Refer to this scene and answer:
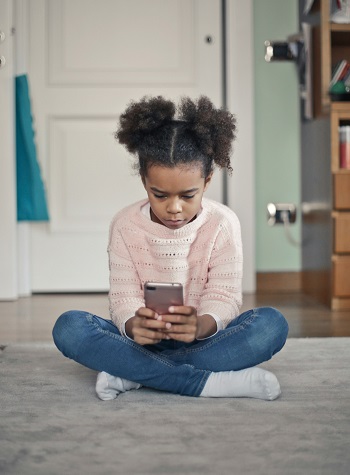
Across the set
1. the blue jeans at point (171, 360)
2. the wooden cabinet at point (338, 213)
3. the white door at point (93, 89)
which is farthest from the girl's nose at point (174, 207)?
the white door at point (93, 89)

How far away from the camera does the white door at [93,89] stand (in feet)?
10.6

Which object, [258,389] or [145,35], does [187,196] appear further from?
[145,35]

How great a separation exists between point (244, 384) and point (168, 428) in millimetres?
253

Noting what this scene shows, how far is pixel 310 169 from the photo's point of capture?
3.17 meters

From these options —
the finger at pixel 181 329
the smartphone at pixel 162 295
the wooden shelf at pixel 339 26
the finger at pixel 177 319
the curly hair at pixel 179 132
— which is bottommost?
the finger at pixel 181 329

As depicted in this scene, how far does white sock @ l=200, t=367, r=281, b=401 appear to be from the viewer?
1442 millimetres

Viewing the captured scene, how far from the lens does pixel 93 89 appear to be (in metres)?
3.22

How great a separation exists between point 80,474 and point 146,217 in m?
0.70

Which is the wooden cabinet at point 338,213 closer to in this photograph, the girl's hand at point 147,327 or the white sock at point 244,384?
the white sock at point 244,384

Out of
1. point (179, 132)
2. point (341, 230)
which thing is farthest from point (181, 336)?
point (341, 230)

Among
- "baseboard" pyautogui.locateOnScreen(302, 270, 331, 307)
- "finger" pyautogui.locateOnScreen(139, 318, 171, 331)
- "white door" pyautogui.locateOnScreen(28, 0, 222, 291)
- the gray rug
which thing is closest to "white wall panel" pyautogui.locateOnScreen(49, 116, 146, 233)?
"white door" pyautogui.locateOnScreen(28, 0, 222, 291)

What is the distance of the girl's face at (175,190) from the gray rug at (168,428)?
13.2 inches

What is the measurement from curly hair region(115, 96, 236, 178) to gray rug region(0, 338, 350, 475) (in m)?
0.44

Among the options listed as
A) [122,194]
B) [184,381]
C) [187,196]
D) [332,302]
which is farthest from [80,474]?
[122,194]
